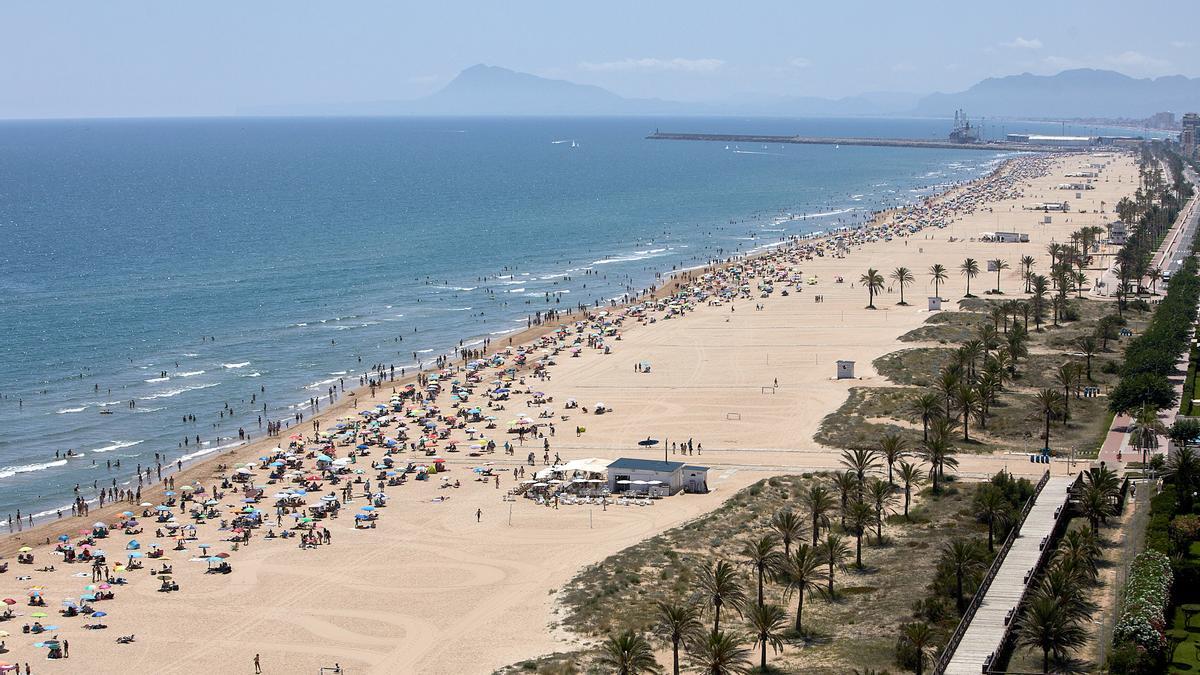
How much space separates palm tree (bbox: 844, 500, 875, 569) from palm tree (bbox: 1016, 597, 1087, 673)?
9.94 metres

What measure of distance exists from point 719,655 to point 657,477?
2414 cm

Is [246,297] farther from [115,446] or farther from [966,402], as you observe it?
Answer: [966,402]

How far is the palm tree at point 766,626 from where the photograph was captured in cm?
3959

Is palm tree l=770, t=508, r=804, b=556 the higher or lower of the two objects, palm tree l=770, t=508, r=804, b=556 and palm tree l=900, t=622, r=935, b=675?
the higher

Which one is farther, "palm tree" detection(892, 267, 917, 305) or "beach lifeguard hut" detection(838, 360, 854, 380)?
"palm tree" detection(892, 267, 917, 305)

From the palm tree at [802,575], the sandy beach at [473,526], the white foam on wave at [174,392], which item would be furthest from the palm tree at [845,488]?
the white foam on wave at [174,392]

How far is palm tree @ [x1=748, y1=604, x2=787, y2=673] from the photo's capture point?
3959cm

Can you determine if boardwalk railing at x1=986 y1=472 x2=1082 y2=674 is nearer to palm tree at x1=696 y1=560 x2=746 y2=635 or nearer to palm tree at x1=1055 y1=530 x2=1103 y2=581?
palm tree at x1=1055 y1=530 x2=1103 y2=581

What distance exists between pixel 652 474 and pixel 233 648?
2276cm

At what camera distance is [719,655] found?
121 feet

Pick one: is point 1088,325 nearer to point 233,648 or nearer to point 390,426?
point 390,426

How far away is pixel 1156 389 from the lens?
65625 millimetres

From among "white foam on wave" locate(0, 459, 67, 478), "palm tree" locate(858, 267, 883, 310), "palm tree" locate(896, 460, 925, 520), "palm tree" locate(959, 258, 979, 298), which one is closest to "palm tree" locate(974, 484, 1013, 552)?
"palm tree" locate(896, 460, 925, 520)

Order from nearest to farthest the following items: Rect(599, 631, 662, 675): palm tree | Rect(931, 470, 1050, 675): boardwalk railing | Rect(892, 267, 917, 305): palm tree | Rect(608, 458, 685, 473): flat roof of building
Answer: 1. Rect(599, 631, 662, 675): palm tree
2. Rect(931, 470, 1050, 675): boardwalk railing
3. Rect(608, 458, 685, 473): flat roof of building
4. Rect(892, 267, 917, 305): palm tree
